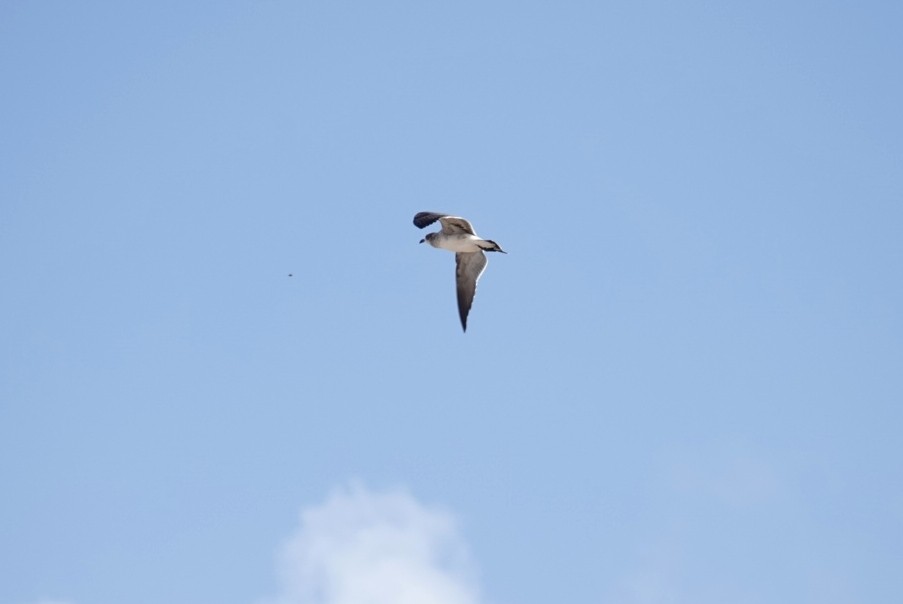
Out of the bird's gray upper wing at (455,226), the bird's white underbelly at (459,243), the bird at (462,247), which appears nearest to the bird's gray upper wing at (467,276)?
the bird at (462,247)

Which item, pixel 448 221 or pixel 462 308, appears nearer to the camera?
pixel 448 221

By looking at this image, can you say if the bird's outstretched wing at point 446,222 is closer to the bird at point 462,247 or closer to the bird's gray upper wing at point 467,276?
the bird at point 462,247

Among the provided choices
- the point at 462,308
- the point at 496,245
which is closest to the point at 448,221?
the point at 496,245

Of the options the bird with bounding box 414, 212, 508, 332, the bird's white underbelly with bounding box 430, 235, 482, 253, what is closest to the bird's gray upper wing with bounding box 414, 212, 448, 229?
the bird with bounding box 414, 212, 508, 332

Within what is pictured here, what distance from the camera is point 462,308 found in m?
31.5

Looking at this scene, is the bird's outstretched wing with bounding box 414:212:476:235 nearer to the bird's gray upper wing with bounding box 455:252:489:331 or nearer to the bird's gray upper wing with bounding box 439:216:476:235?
the bird's gray upper wing with bounding box 439:216:476:235

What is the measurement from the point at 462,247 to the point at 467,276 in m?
1.46

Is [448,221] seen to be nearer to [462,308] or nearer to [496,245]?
[496,245]

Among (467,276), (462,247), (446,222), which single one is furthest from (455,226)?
(467,276)

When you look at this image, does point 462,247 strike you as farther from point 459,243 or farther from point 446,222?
point 446,222

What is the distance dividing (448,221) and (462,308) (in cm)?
314

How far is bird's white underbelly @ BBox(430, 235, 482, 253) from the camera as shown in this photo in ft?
97.0

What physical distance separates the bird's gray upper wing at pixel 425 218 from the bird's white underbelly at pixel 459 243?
1.51m

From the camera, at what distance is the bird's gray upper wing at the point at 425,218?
28.0 m
